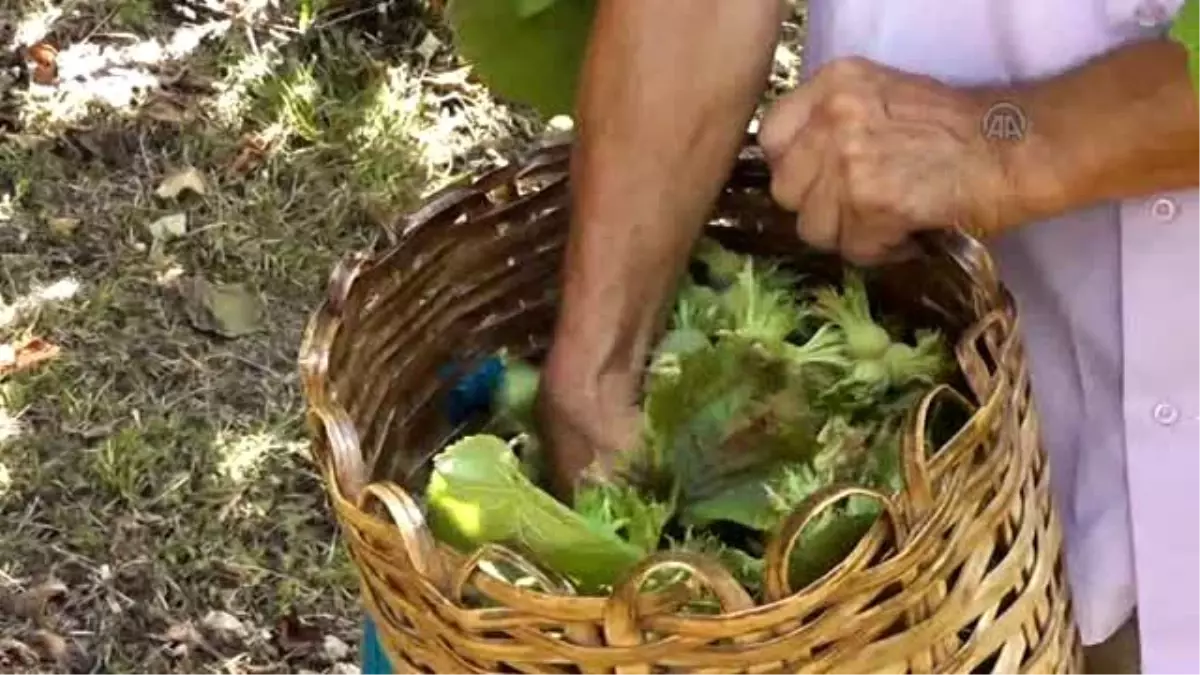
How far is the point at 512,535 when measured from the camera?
1027 mm

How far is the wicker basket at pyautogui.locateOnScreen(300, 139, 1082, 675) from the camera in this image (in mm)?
905

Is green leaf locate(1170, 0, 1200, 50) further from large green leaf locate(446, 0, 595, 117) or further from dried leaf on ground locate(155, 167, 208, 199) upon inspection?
dried leaf on ground locate(155, 167, 208, 199)

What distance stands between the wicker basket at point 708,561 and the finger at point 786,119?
97mm

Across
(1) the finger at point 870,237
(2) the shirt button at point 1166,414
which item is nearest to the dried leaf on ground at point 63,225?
(1) the finger at point 870,237

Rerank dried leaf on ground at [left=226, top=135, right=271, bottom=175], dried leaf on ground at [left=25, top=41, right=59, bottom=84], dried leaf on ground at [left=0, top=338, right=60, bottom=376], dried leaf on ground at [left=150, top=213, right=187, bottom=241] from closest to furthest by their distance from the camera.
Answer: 1. dried leaf on ground at [left=0, top=338, right=60, bottom=376]
2. dried leaf on ground at [left=150, top=213, right=187, bottom=241]
3. dried leaf on ground at [left=226, top=135, right=271, bottom=175]
4. dried leaf on ground at [left=25, top=41, right=59, bottom=84]

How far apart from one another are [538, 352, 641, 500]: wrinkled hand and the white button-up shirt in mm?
224

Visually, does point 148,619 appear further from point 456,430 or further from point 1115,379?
point 1115,379

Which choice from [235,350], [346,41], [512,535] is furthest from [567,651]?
[346,41]

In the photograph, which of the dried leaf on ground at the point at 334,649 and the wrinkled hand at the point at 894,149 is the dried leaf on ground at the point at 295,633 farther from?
the wrinkled hand at the point at 894,149

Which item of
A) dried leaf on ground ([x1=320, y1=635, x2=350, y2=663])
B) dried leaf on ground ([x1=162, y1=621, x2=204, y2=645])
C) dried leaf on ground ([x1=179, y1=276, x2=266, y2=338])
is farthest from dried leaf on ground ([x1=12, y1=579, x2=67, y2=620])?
dried leaf on ground ([x1=179, y1=276, x2=266, y2=338])

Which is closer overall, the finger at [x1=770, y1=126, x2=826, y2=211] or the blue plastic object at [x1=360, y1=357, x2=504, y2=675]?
the finger at [x1=770, y1=126, x2=826, y2=211]

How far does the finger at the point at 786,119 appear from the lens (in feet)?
3.70

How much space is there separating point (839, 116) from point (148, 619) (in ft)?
3.71

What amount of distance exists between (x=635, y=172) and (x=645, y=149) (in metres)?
0.01
